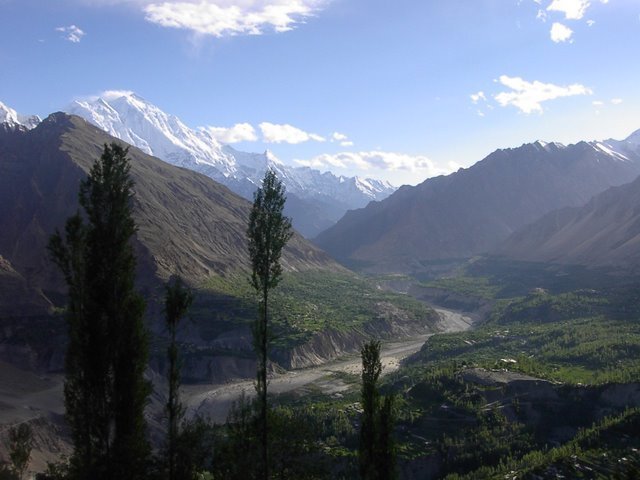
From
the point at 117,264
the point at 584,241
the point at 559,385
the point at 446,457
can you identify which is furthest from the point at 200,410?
the point at 584,241

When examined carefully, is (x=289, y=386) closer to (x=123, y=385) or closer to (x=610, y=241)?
(x=123, y=385)

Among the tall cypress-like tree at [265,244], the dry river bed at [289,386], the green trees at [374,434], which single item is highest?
the tall cypress-like tree at [265,244]

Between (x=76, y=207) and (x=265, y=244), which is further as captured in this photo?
(x=76, y=207)

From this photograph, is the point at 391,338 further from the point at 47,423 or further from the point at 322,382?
the point at 47,423

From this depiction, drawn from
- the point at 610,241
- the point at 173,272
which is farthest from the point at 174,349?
the point at 610,241

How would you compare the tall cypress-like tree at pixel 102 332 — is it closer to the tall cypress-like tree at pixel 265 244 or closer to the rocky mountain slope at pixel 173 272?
the tall cypress-like tree at pixel 265 244

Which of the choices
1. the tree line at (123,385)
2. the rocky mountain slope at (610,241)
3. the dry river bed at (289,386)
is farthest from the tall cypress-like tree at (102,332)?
the rocky mountain slope at (610,241)
